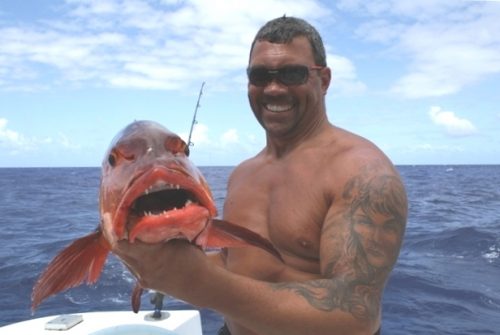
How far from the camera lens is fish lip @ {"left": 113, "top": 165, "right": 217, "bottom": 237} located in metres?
1.56

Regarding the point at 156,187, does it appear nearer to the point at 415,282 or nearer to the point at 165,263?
the point at 165,263

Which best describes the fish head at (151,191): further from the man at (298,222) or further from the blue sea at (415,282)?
the blue sea at (415,282)

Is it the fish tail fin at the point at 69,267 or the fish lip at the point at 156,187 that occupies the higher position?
the fish lip at the point at 156,187

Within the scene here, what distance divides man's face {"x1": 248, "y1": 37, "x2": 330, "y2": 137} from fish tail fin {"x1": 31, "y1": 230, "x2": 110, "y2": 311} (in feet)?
5.25

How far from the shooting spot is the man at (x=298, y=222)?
2.03 m

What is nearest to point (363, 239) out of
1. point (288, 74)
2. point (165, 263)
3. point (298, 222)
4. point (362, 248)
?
point (362, 248)

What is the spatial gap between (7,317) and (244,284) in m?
7.41

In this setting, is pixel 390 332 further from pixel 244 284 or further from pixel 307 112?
pixel 244 284

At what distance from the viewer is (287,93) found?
3242mm

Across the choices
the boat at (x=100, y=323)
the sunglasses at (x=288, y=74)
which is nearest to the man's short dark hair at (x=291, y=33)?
the sunglasses at (x=288, y=74)

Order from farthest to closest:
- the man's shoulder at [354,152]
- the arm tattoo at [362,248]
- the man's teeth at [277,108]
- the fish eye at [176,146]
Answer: the man's teeth at [277,108] < the man's shoulder at [354,152] < the arm tattoo at [362,248] < the fish eye at [176,146]

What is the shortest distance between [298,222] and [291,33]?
127 centimetres

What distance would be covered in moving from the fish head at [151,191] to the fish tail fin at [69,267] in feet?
1.50

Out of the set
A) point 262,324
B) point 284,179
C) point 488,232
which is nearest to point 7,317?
point 284,179
